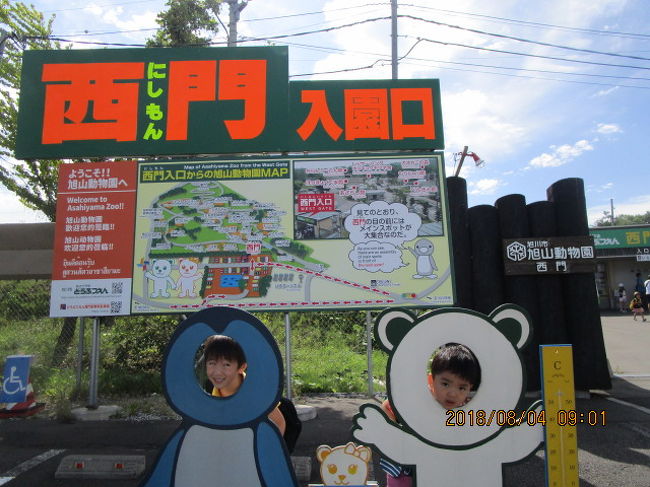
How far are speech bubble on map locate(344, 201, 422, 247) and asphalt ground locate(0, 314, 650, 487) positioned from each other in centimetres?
215

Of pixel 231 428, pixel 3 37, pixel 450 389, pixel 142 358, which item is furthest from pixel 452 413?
pixel 3 37

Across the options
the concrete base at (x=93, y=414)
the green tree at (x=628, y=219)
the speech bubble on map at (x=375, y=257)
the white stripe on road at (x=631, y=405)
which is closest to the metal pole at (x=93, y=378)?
the concrete base at (x=93, y=414)

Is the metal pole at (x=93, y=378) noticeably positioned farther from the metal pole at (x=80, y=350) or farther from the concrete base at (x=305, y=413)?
the concrete base at (x=305, y=413)

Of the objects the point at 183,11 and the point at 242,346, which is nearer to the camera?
the point at 242,346

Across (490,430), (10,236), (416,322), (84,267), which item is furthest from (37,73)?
(490,430)

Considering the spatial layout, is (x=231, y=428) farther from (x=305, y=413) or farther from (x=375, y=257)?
(x=375, y=257)

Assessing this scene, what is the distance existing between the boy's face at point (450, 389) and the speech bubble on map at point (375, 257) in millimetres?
2803

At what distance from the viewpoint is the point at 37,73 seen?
216 inches

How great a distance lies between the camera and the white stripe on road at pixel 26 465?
3.34 m

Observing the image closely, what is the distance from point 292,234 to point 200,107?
207 cm

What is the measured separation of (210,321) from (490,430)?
1.61 meters

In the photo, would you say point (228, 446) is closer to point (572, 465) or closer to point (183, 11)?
point (572, 465)

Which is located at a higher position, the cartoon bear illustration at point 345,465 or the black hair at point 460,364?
the black hair at point 460,364
